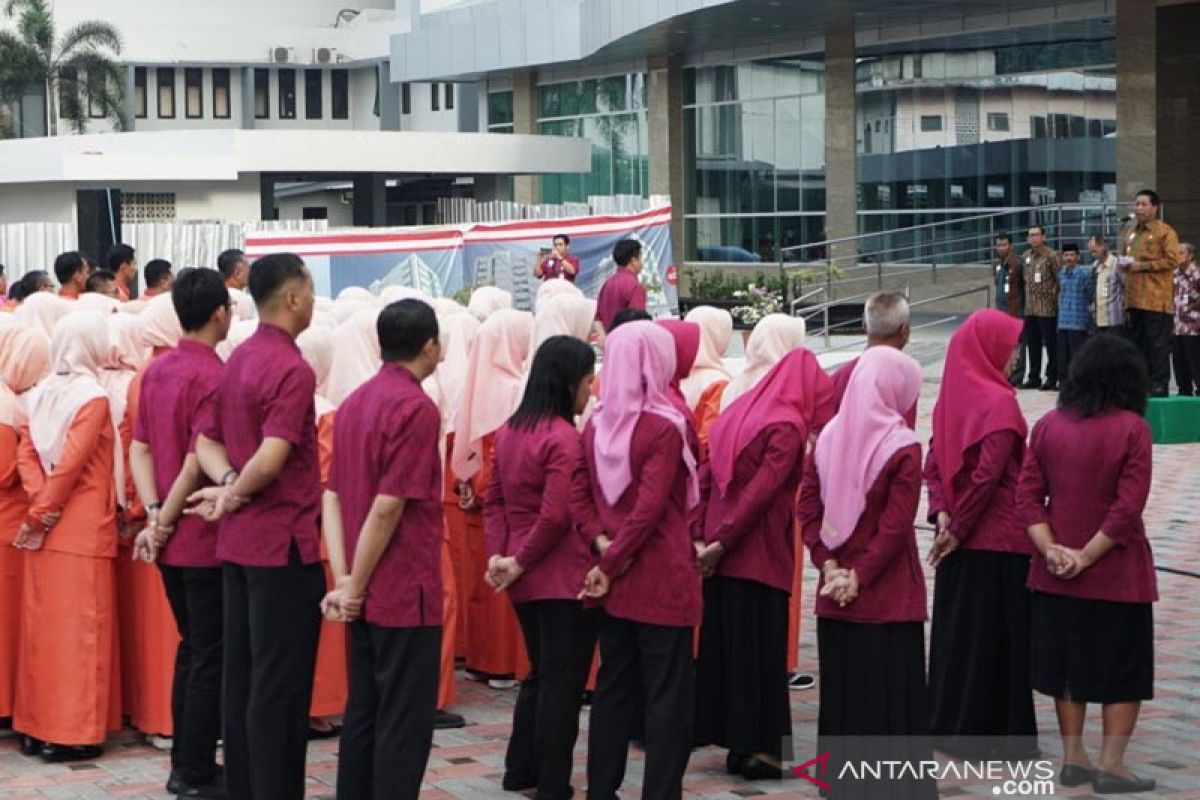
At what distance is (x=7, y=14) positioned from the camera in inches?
2276

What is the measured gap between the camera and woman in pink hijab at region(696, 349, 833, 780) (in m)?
6.66

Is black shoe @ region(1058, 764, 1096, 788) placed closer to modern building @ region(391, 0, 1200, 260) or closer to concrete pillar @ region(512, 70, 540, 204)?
modern building @ region(391, 0, 1200, 260)

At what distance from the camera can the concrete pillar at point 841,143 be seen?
3209 centimetres

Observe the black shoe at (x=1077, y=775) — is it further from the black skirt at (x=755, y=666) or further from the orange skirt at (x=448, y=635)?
the orange skirt at (x=448, y=635)

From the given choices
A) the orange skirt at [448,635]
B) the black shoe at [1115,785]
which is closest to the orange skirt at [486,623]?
the orange skirt at [448,635]

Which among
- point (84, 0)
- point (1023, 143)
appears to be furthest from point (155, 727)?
point (84, 0)

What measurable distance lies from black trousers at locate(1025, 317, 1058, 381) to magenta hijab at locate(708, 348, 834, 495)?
519 inches

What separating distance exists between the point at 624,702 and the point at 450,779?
3.49ft

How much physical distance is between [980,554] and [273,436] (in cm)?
270

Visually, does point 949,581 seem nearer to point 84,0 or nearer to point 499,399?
point 499,399

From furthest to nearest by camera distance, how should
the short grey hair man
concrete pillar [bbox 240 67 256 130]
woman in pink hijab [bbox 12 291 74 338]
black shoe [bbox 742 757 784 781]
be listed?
concrete pillar [bbox 240 67 256 130] < woman in pink hijab [bbox 12 291 74 338] < black shoe [bbox 742 757 784 781] < the short grey hair man

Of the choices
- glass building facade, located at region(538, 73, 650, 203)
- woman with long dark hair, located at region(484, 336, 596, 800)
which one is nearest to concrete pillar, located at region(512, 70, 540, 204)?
glass building facade, located at region(538, 73, 650, 203)

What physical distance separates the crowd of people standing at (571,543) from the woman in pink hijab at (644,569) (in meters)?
0.01

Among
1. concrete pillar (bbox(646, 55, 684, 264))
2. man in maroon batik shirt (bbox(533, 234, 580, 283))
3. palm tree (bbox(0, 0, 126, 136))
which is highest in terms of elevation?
palm tree (bbox(0, 0, 126, 136))
